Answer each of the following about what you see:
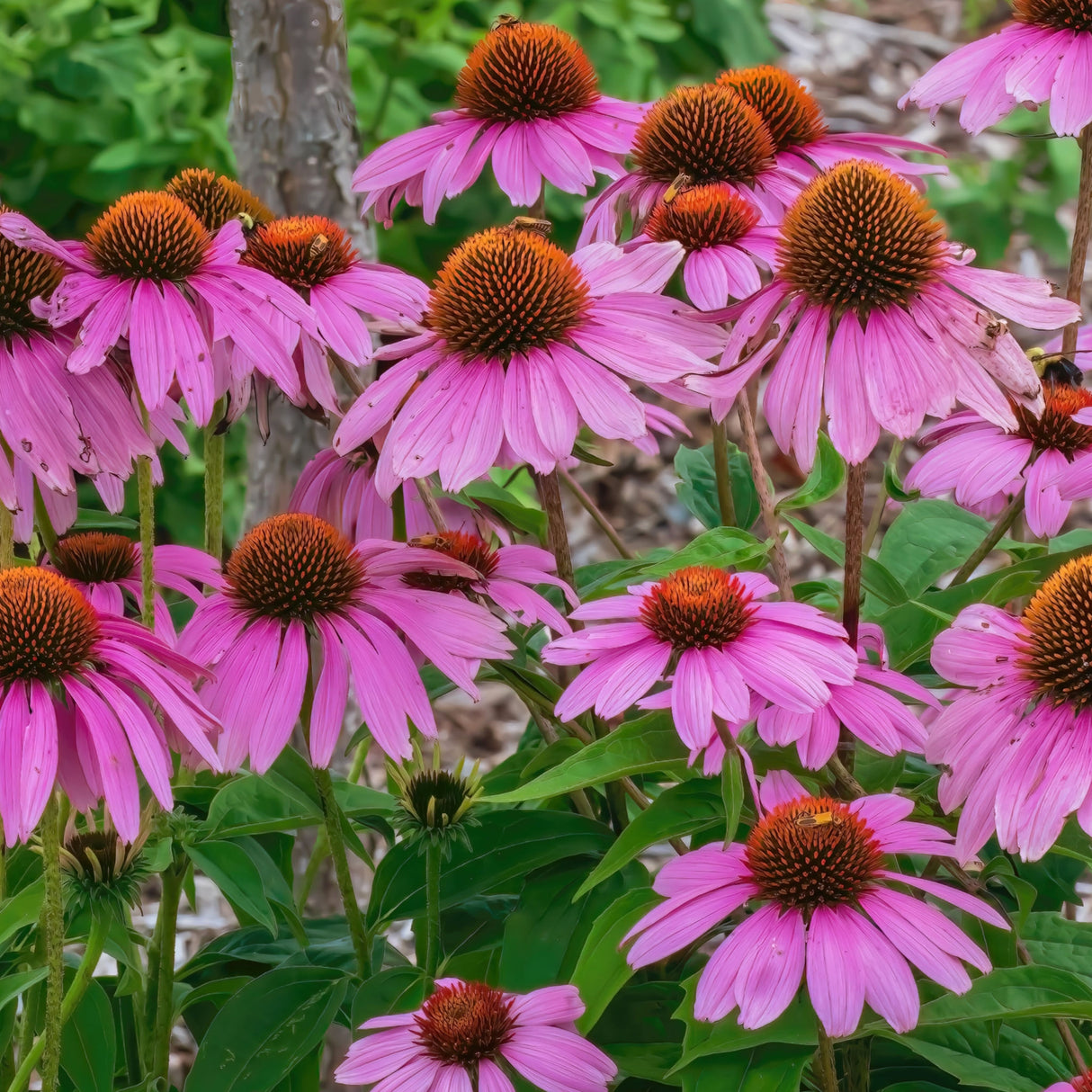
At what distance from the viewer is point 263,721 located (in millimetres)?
953

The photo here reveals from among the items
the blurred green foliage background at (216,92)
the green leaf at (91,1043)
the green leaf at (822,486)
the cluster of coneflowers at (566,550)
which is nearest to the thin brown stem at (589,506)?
the cluster of coneflowers at (566,550)

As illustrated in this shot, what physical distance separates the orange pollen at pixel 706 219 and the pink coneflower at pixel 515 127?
0.51ft

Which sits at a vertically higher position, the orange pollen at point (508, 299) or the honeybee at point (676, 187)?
the honeybee at point (676, 187)

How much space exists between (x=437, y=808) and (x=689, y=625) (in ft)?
0.85

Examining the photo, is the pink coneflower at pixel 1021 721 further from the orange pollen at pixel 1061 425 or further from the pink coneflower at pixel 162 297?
the pink coneflower at pixel 162 297

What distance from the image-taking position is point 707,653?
0.90 m

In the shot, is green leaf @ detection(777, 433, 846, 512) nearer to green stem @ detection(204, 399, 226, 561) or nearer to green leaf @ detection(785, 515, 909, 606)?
green leaf @ detection(785, 515, 909, 606)

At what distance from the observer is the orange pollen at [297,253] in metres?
1.11

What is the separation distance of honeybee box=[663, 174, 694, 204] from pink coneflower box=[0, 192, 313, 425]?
0.27m

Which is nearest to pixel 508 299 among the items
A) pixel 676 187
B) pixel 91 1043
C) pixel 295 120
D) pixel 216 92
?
pixel 676 187

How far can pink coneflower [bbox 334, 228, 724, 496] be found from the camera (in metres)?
0.92

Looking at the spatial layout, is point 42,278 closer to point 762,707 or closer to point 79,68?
point 762,707

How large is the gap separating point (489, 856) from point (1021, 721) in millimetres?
392

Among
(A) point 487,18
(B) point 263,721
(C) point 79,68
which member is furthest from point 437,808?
(A) point 487,18
